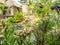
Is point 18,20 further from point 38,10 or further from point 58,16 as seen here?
point 58,16

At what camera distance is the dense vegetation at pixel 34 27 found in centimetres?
213

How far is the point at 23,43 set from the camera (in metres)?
2.25

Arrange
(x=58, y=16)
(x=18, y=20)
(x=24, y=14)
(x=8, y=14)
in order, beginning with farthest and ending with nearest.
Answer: (x=8, y=14)
(x=58, y=16)
(x=24, y=14)
(x=18, y=20)

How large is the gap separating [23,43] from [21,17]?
0.30 m

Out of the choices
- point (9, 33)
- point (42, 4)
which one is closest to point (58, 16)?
point (42, 4)

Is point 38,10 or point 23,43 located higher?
point 38,10

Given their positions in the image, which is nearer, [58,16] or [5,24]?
[5,24]

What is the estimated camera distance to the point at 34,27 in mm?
2164

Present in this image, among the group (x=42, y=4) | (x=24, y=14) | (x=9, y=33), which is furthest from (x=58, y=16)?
(x=9, y=33)

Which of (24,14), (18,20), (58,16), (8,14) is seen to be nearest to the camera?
(18,20)

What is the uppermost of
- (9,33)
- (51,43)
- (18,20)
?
(18,20)

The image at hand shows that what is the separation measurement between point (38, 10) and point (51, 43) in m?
0.41

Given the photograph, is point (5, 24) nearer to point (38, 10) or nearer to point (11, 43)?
point (11, 43)

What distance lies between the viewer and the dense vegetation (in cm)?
213
